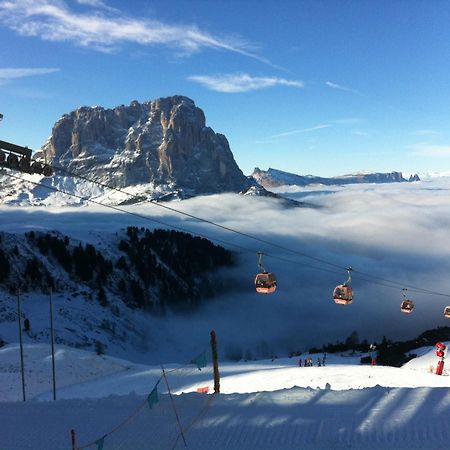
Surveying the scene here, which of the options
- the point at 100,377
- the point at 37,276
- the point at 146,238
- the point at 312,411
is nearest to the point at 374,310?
the point at 146,238

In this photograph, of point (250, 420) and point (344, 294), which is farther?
point (344, 294)

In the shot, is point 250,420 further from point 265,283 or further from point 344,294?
point 344,294

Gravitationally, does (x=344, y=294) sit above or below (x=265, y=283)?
below

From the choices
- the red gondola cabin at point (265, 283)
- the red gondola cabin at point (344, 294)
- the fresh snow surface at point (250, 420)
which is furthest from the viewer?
the red gondola cabin at point (344, 294)

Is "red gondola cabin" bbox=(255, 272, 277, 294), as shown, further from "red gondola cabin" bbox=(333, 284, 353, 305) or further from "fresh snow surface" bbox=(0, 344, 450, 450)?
"fresh snow surface" bbox=(0, 344, 450, 450)

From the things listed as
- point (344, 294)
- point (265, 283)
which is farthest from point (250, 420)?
point (344, 294)

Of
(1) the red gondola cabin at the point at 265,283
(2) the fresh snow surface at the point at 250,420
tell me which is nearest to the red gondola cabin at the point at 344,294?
(1) the red gondola cabin at the point at 265,283

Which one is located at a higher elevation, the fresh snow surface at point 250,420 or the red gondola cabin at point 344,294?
the red gondola cabin at point 344,294

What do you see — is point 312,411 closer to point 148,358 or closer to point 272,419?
point 272,419

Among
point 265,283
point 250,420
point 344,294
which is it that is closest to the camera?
point 250,420

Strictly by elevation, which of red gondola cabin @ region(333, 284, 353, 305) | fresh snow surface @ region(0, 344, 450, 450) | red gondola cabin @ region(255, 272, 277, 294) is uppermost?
red gondola cabin @ region(255, 272, 277, 294)

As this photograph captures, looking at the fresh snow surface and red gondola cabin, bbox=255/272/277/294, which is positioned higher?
red gondola cabin, bbox=255/272/277/294

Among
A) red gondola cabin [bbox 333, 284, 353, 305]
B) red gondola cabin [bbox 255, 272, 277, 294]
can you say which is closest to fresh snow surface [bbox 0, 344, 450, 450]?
red gondola cabin [bbox 255, 272, 277, 294]

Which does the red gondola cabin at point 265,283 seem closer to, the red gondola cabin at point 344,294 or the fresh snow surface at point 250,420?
the red gondola cabin at point 344,294
